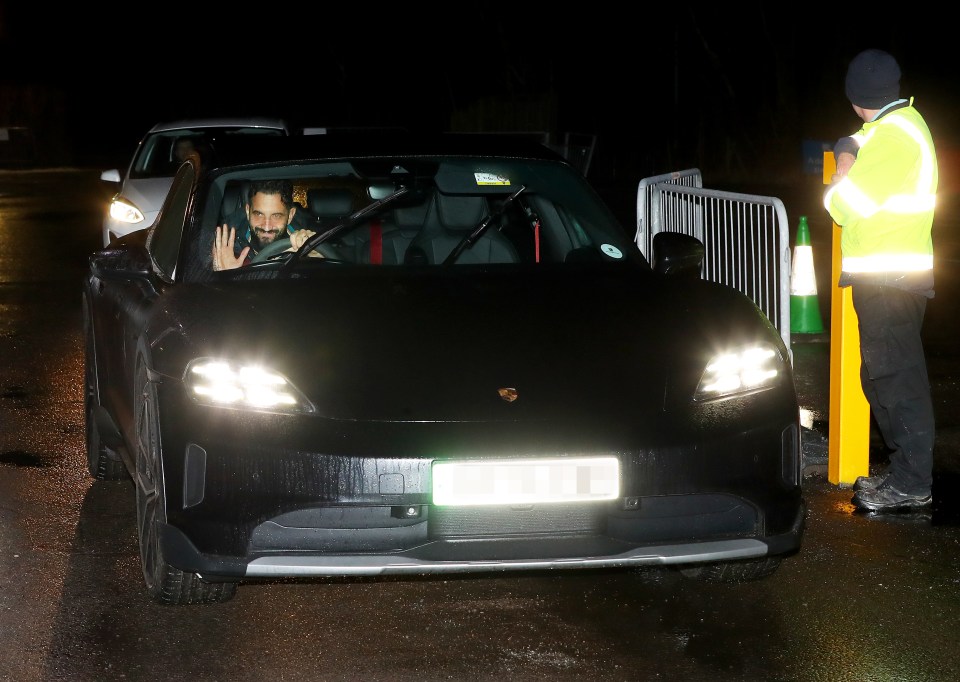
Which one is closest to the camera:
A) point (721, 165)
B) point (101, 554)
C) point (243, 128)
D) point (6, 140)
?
point (101, 554)

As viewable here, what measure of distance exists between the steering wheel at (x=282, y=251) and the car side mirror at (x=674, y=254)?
111cm

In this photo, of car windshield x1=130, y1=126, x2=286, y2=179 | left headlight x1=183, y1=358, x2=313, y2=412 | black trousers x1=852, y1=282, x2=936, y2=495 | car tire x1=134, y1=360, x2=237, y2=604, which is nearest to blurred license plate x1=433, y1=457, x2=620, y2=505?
left headlight x1=183, y1=358, x2=313, y2=412

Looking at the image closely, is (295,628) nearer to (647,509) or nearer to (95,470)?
(647,509)

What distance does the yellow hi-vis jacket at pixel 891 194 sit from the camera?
5992mm

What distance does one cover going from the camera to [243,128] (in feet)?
50.1

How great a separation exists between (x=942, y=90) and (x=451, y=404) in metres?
46.7

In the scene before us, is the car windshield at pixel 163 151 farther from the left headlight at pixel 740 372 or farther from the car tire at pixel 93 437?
the left headlight at pixel 740 372

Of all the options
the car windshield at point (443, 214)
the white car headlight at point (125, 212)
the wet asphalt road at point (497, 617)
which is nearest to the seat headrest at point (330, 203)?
A: the car windshield at point (443, 214)

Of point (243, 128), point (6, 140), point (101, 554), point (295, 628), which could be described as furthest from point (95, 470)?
point (6, 140)

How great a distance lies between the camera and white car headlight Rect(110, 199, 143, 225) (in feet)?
43.8

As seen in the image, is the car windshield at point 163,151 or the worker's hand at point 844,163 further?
the car windshield at point 163,151

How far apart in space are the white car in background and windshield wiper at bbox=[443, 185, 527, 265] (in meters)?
7.20

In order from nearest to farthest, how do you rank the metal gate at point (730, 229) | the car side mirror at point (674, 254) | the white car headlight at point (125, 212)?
the car side mirror at point (674, 254) < the metal gate at point (730, 229) < the white car headlight at point (125, 212)

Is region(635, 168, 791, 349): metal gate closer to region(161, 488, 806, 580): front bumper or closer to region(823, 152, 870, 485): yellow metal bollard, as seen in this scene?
region(823, 152, 870, 485): yellow metal bollard
